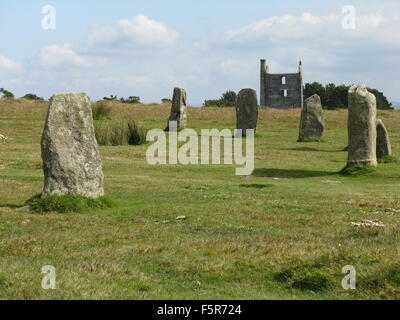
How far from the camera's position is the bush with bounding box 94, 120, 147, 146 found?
3584 centimetres

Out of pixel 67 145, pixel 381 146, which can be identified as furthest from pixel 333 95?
pixel 67 145

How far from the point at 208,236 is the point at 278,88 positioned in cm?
8892

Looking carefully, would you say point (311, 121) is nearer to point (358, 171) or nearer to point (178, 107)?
point (178, 107)

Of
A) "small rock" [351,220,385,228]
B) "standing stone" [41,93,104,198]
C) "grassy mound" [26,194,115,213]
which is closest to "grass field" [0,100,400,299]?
"small rock" [351,220,385,228]

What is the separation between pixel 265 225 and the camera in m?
14.5

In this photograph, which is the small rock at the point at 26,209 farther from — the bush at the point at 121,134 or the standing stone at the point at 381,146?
the bush at the point at 121,134

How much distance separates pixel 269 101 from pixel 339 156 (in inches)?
2732

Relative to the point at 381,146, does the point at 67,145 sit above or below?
above

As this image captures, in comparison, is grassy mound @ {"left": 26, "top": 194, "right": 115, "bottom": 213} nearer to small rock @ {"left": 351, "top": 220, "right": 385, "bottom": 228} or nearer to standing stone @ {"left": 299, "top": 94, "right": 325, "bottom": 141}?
small rock @ {"left": 351, "top": 220, "right": 385, "bottom": 228}

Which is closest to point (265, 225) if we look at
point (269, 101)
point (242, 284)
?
point (242, 284)

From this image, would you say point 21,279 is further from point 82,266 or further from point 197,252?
point 197,252

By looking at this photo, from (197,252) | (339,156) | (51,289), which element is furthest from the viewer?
(339,156)

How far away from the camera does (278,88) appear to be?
101 meters

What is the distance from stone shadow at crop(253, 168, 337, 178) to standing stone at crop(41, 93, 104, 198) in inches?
391
